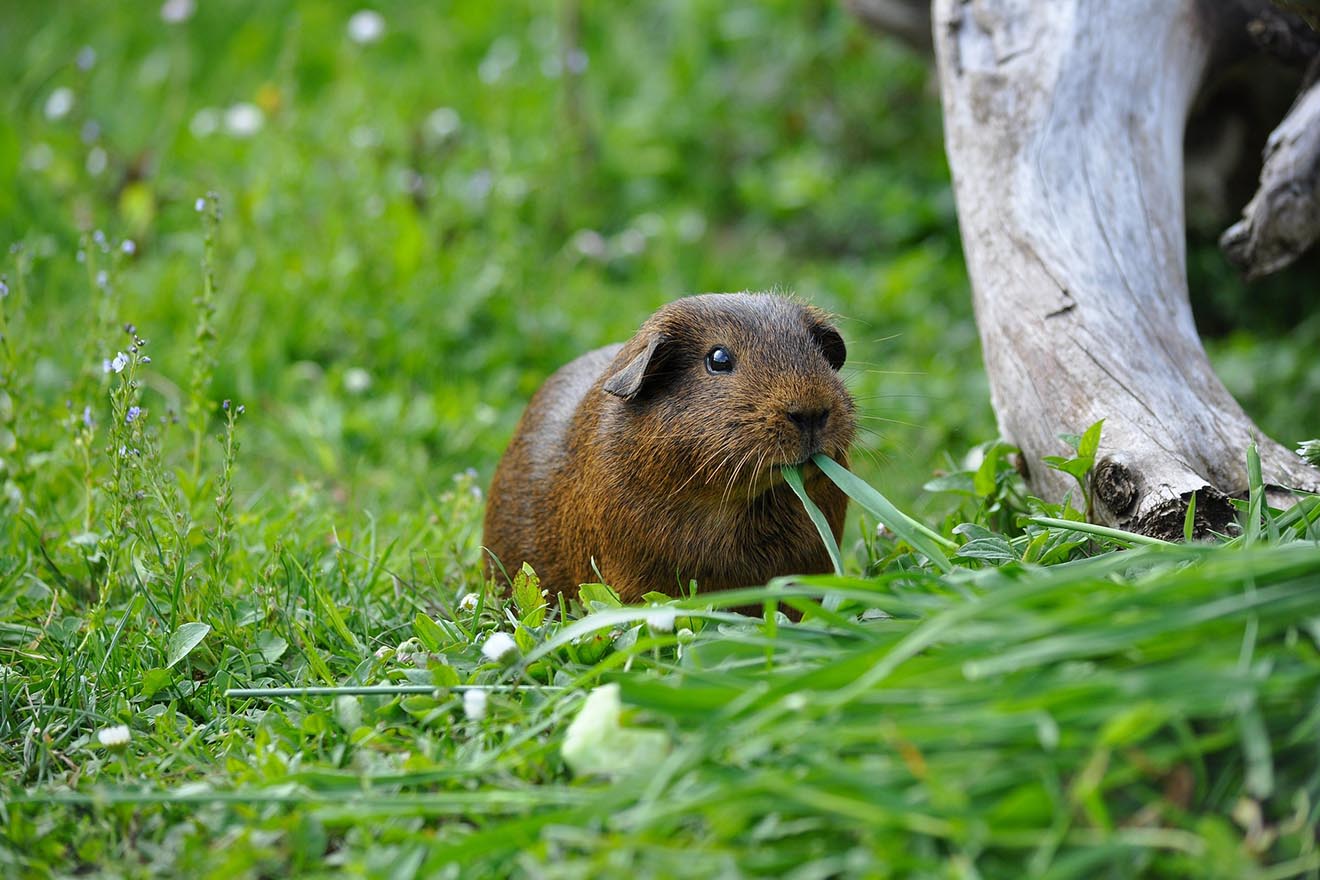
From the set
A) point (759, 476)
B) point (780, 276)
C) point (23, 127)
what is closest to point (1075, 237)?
point (759, 476)

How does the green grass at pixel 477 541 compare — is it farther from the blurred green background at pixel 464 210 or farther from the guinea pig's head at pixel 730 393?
the guinea pig's head at pixel 730 393

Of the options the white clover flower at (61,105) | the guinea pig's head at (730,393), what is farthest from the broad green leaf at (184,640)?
the white clover flower at (61,105)

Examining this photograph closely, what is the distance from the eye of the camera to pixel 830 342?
3.75 meters

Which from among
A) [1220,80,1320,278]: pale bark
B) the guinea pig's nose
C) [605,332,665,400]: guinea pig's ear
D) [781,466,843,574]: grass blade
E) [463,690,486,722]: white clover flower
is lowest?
[463,690,486,722]: white clover flower

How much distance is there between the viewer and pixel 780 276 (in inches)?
286

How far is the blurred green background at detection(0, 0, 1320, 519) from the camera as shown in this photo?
562cm

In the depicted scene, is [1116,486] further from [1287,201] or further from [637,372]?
[1287,201]

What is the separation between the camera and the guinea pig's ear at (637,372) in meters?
3.47

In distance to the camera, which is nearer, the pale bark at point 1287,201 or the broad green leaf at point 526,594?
the broad green leaf at point 526,594

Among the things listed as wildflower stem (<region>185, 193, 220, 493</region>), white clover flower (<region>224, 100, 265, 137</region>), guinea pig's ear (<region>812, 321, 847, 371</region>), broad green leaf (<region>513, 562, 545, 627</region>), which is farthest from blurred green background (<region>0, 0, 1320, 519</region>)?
broad green leaf (<region>513, 562, 545, 627</region>)

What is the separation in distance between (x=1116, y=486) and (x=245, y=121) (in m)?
5.61

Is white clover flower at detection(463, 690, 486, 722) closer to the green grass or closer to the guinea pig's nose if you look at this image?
the green grass

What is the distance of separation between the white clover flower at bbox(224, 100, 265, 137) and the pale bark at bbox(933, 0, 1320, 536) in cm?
420

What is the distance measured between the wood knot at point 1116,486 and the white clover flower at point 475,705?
1761 millimetres
